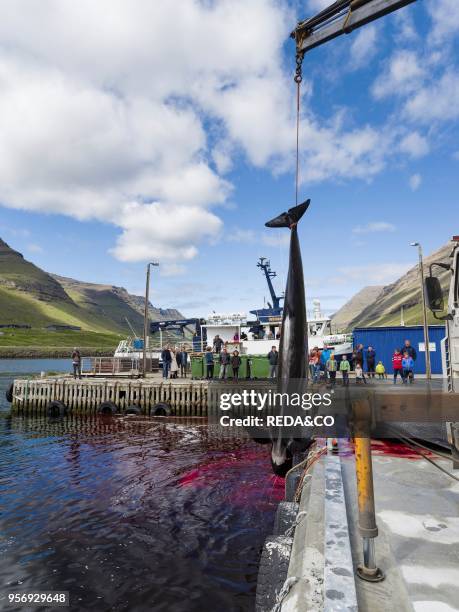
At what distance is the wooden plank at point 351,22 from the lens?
10.0 m

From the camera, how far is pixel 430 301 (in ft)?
20.9

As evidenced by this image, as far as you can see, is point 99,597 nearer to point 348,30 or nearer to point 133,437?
point 133,437

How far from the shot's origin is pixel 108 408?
898 inches

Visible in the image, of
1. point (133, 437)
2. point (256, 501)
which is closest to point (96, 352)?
point (133, 437)

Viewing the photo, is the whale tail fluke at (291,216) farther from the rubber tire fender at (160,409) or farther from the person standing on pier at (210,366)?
the person standing on pier at (210,366)

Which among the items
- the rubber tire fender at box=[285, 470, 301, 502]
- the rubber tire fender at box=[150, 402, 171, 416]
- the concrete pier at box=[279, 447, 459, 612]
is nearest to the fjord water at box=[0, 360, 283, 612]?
the rubber tire fender at box=[285, 470, 301, 502]

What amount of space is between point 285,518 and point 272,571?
151 cm

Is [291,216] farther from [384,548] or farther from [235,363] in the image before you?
[235,363]

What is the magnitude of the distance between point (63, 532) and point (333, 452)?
5807 millimetres

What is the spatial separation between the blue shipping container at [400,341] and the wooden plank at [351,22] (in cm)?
1922

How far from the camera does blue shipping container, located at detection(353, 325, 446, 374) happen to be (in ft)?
86.7

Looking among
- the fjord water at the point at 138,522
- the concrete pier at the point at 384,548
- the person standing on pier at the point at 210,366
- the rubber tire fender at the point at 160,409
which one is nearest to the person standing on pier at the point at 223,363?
the person standing on pier at the point at 210,366

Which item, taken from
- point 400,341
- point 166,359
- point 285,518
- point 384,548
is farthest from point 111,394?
point 384,548

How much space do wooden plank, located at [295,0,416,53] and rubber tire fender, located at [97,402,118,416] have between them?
20.1 m
